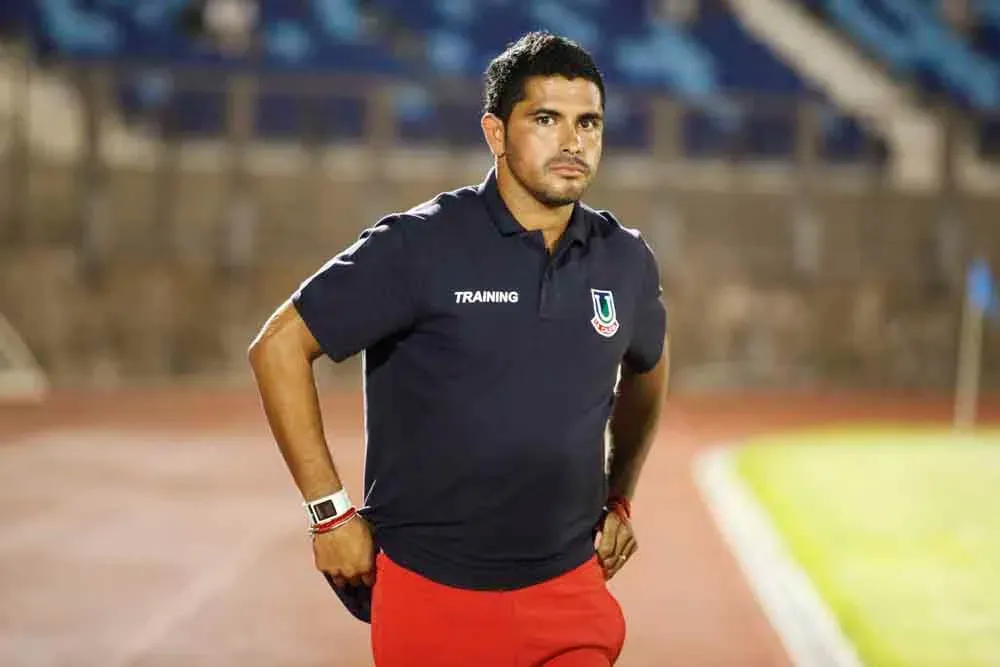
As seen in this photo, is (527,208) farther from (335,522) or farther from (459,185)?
(459,185)

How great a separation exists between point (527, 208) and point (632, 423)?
0.83m

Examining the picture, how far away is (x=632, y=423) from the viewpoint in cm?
340

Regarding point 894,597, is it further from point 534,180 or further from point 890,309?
Answer: point 890,309

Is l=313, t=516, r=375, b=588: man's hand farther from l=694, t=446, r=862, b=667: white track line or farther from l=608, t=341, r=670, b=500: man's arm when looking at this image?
l=694, t=446, r=862, b=667: white track line

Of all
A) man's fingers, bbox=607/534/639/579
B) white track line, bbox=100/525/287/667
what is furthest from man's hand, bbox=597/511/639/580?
white track line, bbox=100/525/287/667

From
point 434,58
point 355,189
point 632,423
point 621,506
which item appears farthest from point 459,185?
point 621,506

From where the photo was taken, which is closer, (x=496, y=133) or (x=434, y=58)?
(x=496, y=133)

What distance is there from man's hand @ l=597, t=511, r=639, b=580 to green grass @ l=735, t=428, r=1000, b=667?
238 centimetres

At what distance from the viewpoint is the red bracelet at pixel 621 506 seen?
3203 millimetres

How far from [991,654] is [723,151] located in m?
12.9

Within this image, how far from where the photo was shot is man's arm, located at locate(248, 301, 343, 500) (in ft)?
8.88

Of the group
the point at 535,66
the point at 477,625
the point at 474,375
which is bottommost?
the point at 477,625

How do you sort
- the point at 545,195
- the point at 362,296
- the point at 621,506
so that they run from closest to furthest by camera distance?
the point at 362,296
the point at 545,195
the point at 621,506

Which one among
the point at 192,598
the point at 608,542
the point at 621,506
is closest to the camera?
the point at 608,542
